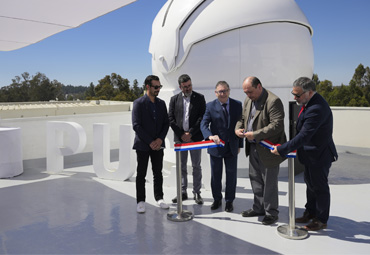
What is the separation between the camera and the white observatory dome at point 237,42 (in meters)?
6.78

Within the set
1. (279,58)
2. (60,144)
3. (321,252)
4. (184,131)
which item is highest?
(279,58)

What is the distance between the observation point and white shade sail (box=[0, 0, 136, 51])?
434cm

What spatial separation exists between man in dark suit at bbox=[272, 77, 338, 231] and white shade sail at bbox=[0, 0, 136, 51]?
104 inches

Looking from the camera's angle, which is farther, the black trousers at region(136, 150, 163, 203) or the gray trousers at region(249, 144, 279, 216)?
the black trousers at region(136, 150, 163, 203)

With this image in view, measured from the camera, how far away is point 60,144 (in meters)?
7.91

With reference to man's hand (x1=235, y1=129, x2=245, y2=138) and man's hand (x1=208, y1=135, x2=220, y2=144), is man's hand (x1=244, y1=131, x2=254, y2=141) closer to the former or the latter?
man's hand (x1=235, y1=129, x2=245, y2=138)

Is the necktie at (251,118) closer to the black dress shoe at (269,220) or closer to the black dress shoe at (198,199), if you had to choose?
the black dress shoe at (269,220)

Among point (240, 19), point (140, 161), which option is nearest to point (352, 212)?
point (140, 161)

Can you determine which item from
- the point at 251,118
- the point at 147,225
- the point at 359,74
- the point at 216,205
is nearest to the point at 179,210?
the point at 147,225

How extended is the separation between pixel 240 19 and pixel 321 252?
4.87 metres

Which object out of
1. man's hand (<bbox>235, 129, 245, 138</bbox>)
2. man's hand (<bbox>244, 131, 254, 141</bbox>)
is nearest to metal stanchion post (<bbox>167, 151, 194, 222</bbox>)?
man's hand (<bbox>235, 129, 245, 138</bbox>)

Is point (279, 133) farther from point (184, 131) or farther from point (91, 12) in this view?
point (91, 12)

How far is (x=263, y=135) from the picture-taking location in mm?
4152

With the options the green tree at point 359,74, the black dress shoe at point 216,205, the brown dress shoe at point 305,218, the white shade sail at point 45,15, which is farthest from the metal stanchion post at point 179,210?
the green tree at point 359,74
